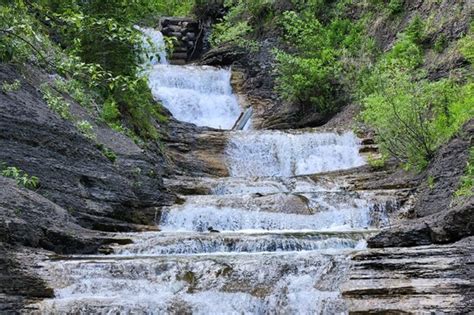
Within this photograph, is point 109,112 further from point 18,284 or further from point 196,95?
point 196,95

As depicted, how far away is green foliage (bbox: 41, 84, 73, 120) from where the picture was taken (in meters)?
11.7

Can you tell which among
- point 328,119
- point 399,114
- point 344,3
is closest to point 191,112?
point 328,119

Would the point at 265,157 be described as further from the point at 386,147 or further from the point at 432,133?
the point at 432,133

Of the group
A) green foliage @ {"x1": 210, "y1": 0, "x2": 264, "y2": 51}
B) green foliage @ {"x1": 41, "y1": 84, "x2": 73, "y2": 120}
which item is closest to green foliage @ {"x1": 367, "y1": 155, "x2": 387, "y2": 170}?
green foliage @ {"x1": 41, "y1": 84, "x2": 73, "y2": 120}

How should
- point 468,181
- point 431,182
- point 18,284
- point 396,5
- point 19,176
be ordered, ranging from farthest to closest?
point 396,5
point 431,182
point 468,181
point 19,176
point 18,284

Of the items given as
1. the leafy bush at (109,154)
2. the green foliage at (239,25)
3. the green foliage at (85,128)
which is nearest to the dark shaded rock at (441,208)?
the leafy bush at (109,154)

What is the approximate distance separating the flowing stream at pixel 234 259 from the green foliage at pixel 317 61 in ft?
24.4

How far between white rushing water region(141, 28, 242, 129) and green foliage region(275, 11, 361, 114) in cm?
263

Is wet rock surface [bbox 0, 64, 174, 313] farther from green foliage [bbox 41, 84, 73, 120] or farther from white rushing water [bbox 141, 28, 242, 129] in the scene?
white rushing water [bbox 141, 28, 242, 129]

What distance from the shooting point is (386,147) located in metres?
14.1

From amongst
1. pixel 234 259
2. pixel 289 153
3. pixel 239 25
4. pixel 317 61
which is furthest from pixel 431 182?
pixel 239 25

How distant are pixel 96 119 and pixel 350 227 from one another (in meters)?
6.57

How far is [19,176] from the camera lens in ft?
32.2

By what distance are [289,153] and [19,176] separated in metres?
10.6
